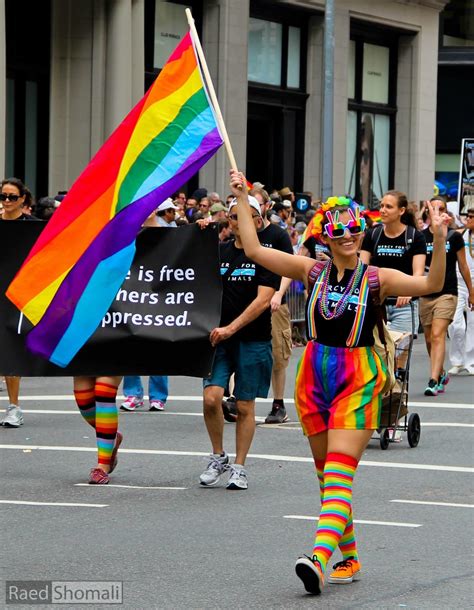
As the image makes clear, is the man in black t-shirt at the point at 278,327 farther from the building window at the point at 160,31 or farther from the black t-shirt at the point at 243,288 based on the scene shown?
the building window at the point at 160,31

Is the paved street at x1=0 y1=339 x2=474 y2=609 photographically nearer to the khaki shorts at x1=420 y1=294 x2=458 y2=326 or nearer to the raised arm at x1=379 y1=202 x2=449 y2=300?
the raised arm at x1=379 y1=202 x2=449 y2=300

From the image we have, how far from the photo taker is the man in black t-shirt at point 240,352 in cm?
1009

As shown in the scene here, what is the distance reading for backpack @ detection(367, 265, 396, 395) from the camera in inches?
291

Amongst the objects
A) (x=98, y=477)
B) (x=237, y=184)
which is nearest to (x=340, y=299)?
(x=237, y=184)

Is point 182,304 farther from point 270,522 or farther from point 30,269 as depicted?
point 270,522

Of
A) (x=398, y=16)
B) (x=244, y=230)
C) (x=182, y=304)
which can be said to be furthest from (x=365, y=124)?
(x=244, y=230)

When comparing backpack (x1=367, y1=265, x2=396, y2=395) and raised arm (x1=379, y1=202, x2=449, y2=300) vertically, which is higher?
raised arm (x1=379, y1=202, x2=449, y2=300)

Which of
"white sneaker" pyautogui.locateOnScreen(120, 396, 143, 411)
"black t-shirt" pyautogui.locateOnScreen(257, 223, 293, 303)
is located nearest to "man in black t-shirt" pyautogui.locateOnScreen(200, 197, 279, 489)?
"black t-shirt" pyautogui.locateOnScreen(257, 223, 293, 303)

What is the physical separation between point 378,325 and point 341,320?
0.79 feet

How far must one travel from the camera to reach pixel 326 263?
7555 mm

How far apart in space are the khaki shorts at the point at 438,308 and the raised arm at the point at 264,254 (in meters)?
8.45

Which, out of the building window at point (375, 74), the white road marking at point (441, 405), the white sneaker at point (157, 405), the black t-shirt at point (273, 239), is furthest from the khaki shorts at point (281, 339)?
the building window at point (375, 74)

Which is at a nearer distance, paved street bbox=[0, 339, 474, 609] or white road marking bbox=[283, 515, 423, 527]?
paved street bbox=[0, 339, 474, 609]

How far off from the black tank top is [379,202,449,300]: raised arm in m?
0.11
